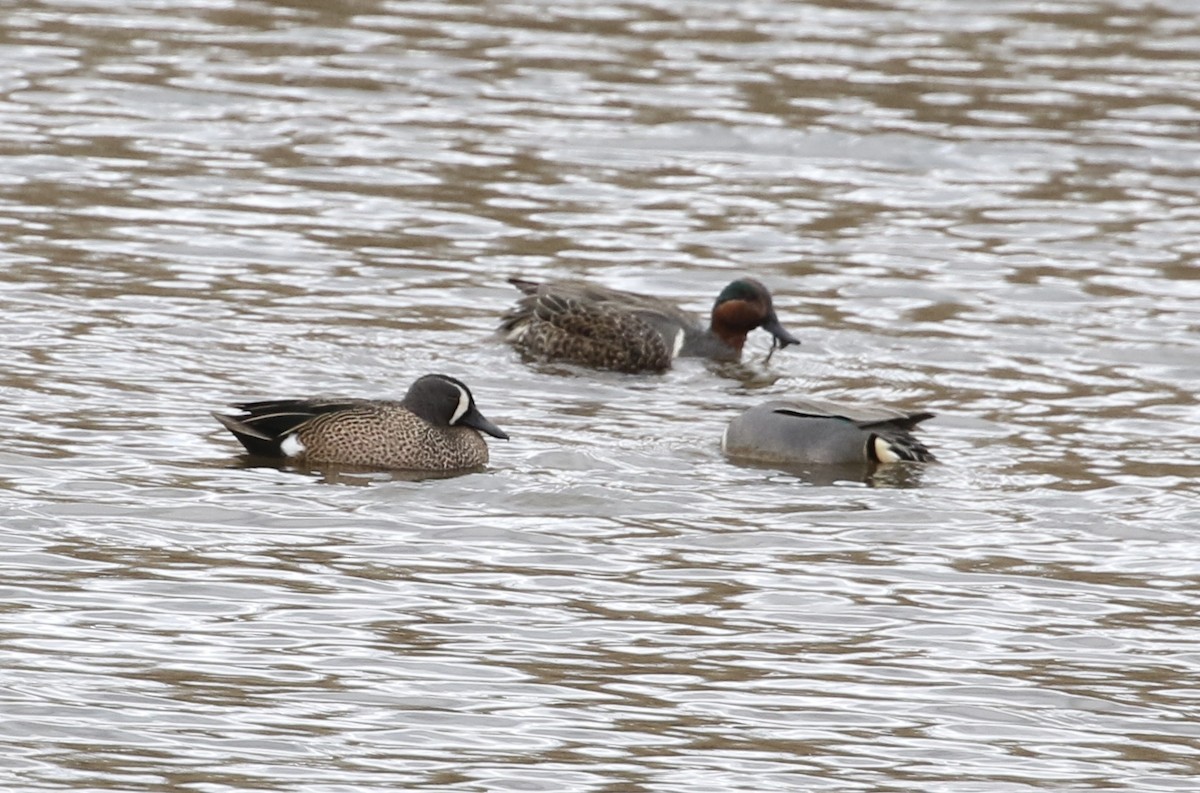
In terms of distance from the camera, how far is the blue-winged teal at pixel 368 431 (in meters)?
11.3

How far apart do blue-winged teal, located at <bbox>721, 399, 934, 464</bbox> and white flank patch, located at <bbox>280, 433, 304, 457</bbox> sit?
2.04 meters

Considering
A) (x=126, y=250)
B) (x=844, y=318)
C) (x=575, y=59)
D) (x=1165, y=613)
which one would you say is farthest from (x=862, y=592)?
(x=575, y=59)

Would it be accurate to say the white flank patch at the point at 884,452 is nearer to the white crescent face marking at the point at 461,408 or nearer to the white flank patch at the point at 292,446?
the white crescent face marking at the point at 461,408

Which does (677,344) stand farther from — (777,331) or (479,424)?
(479,424)

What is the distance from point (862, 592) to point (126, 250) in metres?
7.24

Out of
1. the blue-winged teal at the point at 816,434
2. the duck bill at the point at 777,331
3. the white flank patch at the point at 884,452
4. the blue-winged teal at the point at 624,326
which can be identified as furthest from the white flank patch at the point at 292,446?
the duck bill at the point at 777,331

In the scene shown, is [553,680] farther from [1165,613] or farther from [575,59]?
[575,59]

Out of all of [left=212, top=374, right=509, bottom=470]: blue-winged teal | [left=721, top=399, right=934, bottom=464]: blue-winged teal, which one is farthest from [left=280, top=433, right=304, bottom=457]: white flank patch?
[left=721, top=399, right=934, bottom=464]: blue-winged teal

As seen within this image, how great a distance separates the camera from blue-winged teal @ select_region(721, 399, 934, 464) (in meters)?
11.9

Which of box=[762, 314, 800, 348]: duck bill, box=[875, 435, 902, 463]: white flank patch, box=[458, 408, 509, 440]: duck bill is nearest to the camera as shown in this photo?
box=[458, 408, 509, 440]: duck bill

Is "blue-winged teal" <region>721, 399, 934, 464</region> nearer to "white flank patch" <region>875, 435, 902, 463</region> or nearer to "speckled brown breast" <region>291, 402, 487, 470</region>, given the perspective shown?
"white flank patch" <region>875, 435, 902, 463</region>

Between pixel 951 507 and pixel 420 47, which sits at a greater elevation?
pixel 420 47

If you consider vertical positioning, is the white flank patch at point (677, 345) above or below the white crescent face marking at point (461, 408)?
below

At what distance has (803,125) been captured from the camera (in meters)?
19.9
